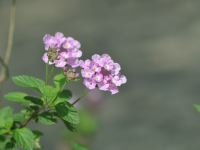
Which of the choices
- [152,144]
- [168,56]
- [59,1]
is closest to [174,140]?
[152,144]

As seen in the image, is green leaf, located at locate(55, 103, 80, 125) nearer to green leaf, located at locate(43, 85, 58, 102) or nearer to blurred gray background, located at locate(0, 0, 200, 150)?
green leaf, located at locate(43, 85, 58, 102)

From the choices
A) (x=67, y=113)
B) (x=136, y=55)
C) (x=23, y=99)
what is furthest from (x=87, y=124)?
(x=136, y=55)

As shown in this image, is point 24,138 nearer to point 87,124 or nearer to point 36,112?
point 36,112

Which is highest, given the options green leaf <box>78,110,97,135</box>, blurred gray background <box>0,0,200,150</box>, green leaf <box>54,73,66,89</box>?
blurred gray background <box>0,0,200,150</box>

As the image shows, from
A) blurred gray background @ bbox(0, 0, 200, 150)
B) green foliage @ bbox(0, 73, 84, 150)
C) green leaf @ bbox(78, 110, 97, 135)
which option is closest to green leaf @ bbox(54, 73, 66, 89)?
green foliage @ bbox(0, 73, 84, 150)

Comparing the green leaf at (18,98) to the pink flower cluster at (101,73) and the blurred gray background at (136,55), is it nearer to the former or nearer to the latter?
the pink flower cluster at (101,73)

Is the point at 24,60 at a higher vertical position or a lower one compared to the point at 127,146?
higher

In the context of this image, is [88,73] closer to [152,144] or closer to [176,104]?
[152,144]
